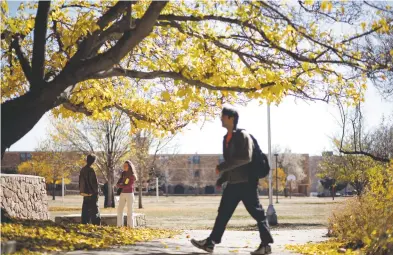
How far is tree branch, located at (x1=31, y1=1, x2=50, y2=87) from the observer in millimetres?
10164

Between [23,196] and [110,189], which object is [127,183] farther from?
[110,189]

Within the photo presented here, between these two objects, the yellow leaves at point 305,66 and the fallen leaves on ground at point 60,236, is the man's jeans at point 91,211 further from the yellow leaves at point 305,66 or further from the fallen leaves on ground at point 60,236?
the yellow leaves at point 305,66

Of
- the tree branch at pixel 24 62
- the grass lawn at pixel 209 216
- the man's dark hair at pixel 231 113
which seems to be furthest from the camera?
the grass lawn at pixel 209 216

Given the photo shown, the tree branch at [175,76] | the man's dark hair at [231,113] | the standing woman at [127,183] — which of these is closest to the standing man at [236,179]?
the man's dark hair at [231,113]

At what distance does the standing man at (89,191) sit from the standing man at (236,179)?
20.7 ft

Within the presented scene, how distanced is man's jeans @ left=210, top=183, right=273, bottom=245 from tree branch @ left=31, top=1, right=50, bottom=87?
13.1ft

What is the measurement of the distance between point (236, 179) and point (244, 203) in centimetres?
39

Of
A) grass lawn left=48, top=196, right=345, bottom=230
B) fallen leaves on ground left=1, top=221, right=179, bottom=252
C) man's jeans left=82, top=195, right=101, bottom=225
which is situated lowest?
grass lawn left=48, top=196, right=345, bottom=230

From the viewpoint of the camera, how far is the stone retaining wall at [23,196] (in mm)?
13707

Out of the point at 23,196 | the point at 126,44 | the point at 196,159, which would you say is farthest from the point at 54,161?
the point at 196,159

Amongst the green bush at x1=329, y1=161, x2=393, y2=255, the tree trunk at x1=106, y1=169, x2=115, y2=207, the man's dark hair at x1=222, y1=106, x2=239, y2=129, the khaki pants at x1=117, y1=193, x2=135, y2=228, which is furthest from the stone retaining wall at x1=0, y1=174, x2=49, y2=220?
the tree trunk at x1=106, y1=169, x2=115, y2=207

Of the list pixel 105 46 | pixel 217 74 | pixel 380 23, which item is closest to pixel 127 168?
pixel 105 46

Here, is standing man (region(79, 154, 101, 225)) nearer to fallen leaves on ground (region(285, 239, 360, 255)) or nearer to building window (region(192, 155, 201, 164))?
fallen leaves on ground (region(285, 239, 360, 255))

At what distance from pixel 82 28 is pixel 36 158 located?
46308 millimetres
